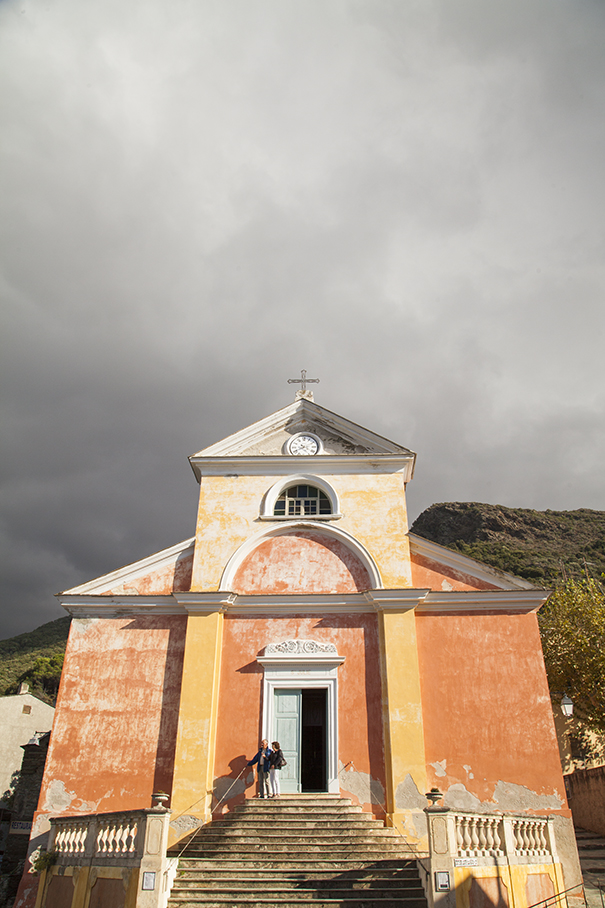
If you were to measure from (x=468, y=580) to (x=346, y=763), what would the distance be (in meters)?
5.22

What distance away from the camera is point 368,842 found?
37.4 ft

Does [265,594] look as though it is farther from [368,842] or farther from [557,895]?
[557,895]

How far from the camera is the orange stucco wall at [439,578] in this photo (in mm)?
15023

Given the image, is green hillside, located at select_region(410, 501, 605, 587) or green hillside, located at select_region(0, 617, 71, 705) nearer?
green hillside, located at select_region(0, 617, 71, 705)

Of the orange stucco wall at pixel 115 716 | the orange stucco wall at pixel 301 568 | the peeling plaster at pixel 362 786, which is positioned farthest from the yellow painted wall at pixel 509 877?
the orange stucco wall at pixel 115 716

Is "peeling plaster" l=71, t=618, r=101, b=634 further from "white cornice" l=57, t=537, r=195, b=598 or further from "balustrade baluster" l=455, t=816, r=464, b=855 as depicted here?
"balustrade baluster" l=455, t=816, r=464, b=855

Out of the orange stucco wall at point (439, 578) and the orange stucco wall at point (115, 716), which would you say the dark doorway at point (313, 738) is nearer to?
the orange stucco wall at point (115, 716)

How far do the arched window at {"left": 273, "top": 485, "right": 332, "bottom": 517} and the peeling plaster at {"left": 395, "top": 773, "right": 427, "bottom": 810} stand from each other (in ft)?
21.8

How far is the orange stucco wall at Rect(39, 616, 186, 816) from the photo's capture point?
1330 cm

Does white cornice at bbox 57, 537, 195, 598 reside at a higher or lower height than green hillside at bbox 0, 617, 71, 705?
lower

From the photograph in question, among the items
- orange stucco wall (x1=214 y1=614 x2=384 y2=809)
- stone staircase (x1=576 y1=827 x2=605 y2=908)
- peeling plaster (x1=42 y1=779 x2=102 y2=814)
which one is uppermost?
orange stucco wall (x1=214 y1=614 x2=384 y2=809)

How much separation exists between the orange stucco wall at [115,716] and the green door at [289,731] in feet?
7.97

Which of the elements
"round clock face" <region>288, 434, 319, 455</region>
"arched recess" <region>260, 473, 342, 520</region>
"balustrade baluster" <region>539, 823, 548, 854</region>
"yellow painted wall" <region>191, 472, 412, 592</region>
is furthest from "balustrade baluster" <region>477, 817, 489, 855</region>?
"round clock face" <region>288, 434, 319, 455</region>

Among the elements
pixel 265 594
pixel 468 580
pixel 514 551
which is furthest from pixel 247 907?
pixel 514 551
